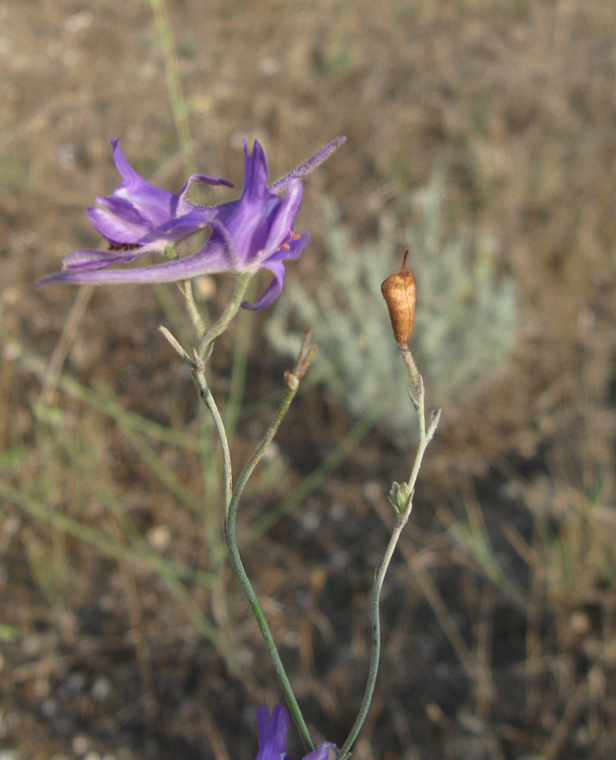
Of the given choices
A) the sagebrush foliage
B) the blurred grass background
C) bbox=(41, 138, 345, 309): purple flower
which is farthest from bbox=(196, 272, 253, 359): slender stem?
the sagebrush foliage

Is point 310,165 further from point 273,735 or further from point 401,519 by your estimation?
point 273,735

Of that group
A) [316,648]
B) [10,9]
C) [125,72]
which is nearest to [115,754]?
[316,648]

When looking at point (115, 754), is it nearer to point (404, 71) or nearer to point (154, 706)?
point (154, 706)

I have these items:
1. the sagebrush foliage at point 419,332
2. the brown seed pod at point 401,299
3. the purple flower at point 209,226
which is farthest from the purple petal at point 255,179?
the sagebrush foliage at point 419,332

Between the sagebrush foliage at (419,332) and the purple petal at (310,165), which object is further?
the sagebrush foliage at (419,332)

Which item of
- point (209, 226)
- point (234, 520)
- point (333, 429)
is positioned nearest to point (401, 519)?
point (234, 520)

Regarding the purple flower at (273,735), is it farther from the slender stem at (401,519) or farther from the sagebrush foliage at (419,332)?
the sagebrush foliage at (419,332)
